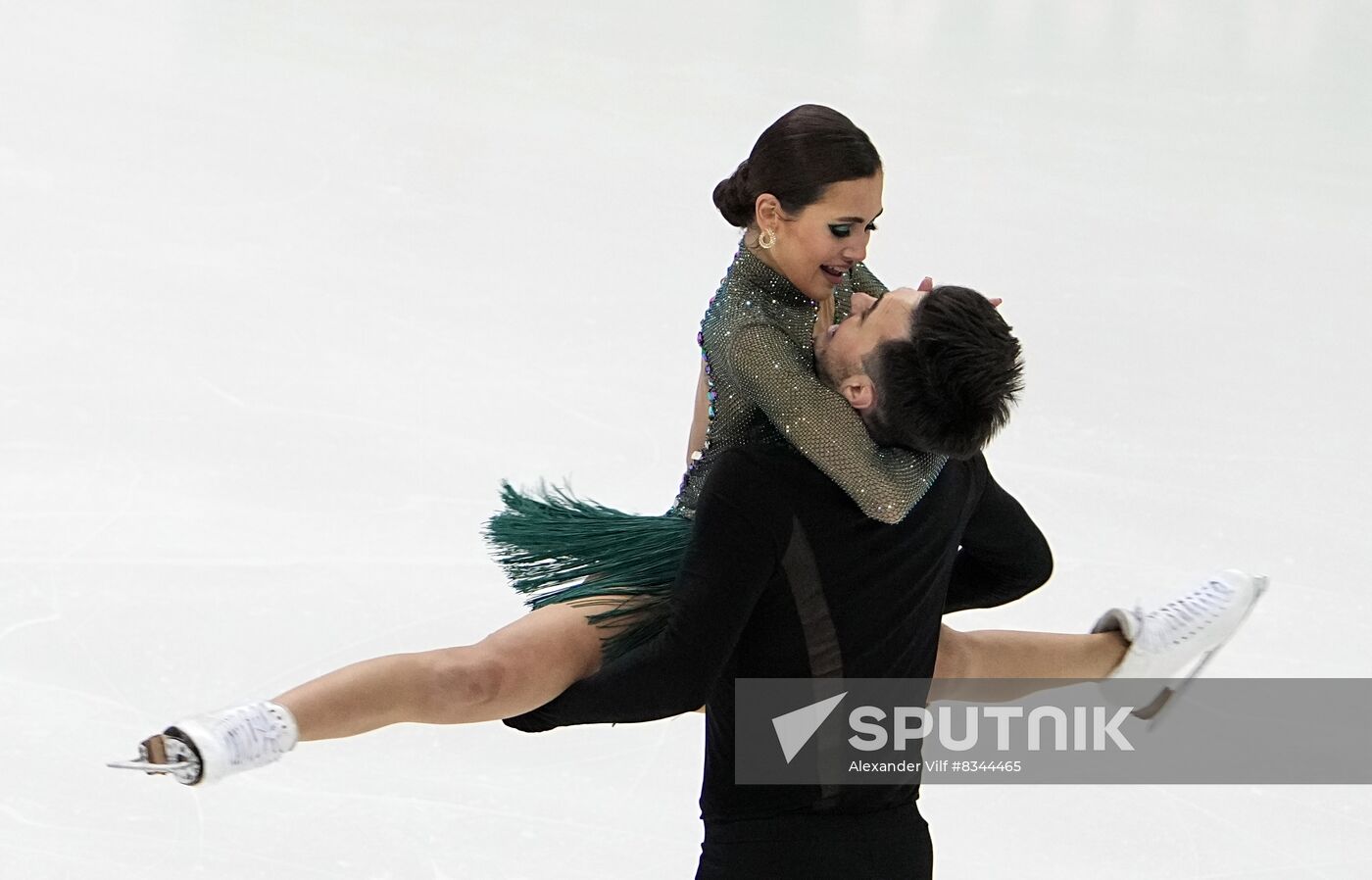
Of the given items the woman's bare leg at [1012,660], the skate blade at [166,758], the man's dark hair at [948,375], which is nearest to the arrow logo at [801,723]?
the man's dark hair at [948,375]

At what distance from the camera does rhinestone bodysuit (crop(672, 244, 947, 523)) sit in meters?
2.38

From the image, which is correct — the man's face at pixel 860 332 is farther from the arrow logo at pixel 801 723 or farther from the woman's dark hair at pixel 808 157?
the arrow logo at pixel 801 723

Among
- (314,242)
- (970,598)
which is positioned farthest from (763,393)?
(314,242)

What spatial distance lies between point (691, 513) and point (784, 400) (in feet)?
1.20

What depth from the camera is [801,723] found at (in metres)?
2.42

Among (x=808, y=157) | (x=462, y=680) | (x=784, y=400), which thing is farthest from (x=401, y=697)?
(x=808, y=157)

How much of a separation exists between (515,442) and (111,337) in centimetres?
111

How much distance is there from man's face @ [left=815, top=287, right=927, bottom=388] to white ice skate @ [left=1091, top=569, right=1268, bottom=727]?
79cm

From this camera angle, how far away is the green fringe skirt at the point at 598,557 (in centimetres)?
262

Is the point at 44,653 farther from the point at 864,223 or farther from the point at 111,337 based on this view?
the point at 864,223

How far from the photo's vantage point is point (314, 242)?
5.18 m

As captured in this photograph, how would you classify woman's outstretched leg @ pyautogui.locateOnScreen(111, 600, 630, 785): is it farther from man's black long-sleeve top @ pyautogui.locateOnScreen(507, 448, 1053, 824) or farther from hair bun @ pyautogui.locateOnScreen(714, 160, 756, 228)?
hair bun @ pyautogui.locateOnScreen(714, 160, 756, 228)

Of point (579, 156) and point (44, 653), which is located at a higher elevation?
point (579, 156)

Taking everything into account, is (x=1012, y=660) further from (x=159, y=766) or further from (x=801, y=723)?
(x=159, y=766)
